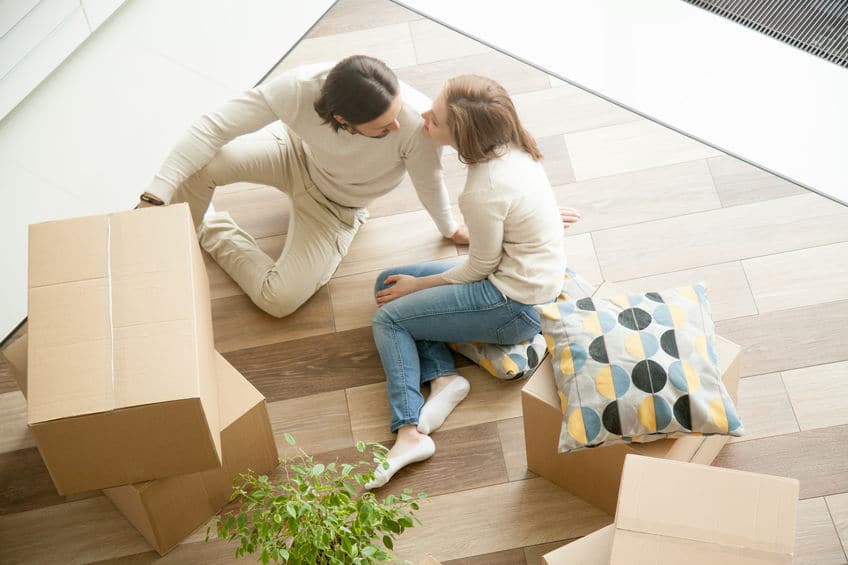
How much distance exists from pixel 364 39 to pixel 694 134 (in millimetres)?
1037

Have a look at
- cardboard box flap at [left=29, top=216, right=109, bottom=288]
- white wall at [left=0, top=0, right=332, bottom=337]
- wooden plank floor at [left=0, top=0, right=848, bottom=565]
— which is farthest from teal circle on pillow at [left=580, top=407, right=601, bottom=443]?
white wall at [left=0, top=0, right=332, bottom=337]

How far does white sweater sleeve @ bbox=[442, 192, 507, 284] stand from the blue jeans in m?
0.03

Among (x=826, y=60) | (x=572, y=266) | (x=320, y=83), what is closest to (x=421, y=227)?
(x=572, y=266)

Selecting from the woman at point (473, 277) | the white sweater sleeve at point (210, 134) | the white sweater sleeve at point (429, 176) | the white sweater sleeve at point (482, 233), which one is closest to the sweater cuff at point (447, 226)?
the white sweater sleeve at point (429, 176)

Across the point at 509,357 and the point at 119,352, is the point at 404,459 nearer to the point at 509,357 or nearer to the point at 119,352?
the point at 509,357

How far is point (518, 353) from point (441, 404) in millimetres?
221

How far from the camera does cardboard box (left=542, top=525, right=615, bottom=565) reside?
1740mm

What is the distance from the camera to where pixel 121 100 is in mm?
2881

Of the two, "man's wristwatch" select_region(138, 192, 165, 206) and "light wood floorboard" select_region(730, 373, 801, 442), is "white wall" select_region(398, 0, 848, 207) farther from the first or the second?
"man's wristwatch" select_region(138, 192, 165, 206)

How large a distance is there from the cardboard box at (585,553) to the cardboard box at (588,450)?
0.21 metres

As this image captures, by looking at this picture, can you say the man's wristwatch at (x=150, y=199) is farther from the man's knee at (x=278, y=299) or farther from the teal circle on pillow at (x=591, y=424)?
the teal circle on pillow at (x=591, y=424)

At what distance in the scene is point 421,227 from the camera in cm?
260

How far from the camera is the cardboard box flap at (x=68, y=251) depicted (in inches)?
67.4

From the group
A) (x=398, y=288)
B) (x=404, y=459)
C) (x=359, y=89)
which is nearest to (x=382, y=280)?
(x=398, y=288)
